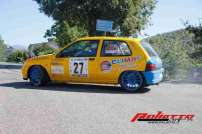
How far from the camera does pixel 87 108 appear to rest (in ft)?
31.0

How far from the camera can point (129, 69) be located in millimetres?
12578

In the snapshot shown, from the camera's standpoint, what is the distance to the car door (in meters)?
13.0

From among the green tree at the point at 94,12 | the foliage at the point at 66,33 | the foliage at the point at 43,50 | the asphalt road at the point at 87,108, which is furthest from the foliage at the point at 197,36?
the foliage at the point at 43,50

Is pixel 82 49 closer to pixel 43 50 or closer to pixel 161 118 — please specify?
pixel 161 118

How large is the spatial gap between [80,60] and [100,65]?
2.15ft

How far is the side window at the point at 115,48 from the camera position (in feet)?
41.9

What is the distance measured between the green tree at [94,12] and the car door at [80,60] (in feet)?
69.8

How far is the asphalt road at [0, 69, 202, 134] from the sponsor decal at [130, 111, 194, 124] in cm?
15

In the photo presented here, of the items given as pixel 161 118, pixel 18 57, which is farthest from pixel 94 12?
pixel 18 57

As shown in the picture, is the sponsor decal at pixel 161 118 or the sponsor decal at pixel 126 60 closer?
the sponsor decal at pixel 161 118

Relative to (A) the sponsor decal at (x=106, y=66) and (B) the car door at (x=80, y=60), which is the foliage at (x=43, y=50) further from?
(A) the sponsor decal at (x=106, y=66)

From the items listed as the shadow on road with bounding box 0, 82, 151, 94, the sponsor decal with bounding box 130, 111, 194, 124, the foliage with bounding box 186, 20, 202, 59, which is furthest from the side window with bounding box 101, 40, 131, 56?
the foliage with bounding box 186, 20, 202, 59

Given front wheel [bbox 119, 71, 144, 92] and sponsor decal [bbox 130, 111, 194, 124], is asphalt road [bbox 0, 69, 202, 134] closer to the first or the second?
sponsor decal [bbox 130, 111, 194, 124]

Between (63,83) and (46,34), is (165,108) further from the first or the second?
(46,34)
